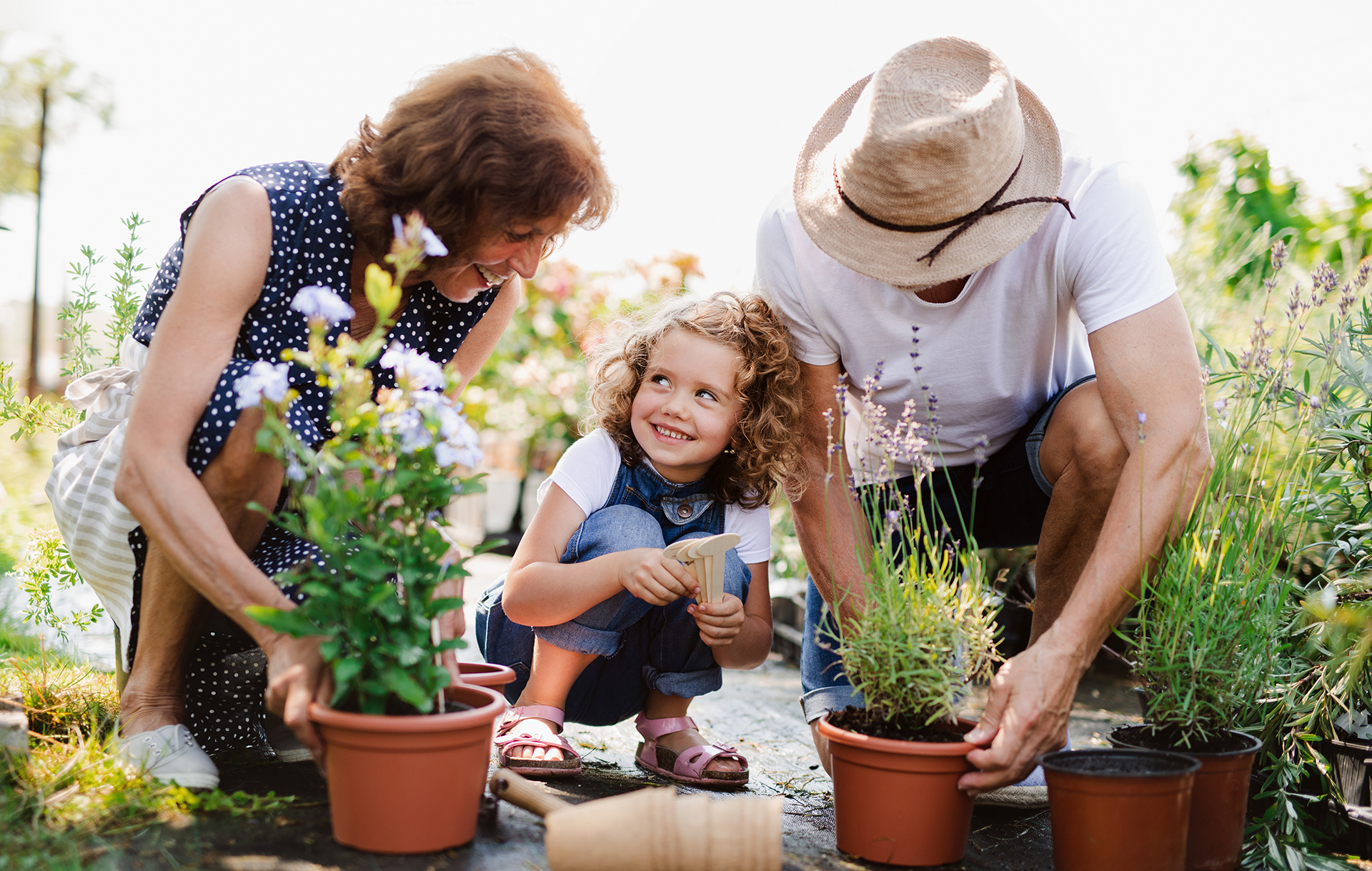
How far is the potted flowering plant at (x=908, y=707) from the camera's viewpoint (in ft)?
4.86

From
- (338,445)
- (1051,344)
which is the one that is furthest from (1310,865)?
(338,445)

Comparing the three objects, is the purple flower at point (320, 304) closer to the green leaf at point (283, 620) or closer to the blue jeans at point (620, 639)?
the green leaf at point (283, 620)

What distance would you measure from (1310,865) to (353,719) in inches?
59.3

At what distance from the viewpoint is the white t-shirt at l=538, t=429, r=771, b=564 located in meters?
2.15

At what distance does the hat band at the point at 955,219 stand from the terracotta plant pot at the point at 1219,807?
3.07 ft

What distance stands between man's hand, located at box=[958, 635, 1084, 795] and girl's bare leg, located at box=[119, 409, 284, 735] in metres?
1.25

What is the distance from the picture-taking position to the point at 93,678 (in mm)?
2162

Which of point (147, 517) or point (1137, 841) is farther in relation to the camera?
point (147, 517)

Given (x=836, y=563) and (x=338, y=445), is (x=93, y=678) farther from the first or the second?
(x=836, y=563)

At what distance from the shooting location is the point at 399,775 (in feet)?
4.21

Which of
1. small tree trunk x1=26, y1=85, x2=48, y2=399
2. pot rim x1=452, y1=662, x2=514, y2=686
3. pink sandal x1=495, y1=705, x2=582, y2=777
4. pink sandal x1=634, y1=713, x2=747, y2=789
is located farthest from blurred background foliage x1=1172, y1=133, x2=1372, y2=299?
small tree trunk x1=26, y1=85, x2=48, y2=399

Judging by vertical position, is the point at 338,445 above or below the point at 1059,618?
above

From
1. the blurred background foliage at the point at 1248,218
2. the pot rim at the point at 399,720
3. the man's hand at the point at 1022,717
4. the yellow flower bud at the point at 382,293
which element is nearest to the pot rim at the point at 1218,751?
the man's hand at the point at 1022,717

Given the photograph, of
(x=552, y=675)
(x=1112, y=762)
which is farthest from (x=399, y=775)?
(x=1112, y=762)
